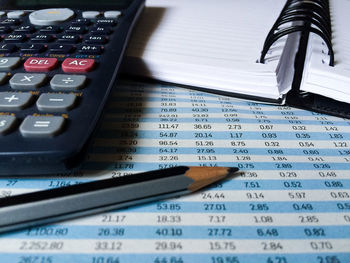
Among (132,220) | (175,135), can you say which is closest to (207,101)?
(175,135)

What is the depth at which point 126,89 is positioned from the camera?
0.38 m

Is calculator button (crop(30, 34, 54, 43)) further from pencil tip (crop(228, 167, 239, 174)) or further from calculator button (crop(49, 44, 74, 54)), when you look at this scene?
pencil tip (crop(228, 167, 239, 174))

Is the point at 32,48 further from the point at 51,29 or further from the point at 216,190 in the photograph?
the point at 216,190

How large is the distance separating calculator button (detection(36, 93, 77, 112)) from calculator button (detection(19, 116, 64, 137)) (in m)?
0.01

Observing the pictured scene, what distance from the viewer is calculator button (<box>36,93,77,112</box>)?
271 mm

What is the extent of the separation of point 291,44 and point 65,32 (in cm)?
28

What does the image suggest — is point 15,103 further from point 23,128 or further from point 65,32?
point 65,32

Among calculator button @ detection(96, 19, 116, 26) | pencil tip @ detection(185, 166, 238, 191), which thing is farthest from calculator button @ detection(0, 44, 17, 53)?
pencil tip @ detection(185, 166, 238, 191)

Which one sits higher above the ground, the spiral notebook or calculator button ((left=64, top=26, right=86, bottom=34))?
calculator button ((left=64, top=26, right=86, bottom=34))

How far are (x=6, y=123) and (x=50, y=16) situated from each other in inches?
8.2

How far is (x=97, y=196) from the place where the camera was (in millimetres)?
226

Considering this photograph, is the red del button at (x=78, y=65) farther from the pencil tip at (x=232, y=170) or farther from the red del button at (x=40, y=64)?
the pencil tip at (x=232, y=170)

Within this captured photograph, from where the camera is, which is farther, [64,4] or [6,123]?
[64,4]

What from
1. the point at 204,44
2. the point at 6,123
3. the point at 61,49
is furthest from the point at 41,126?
the point at 204,44
